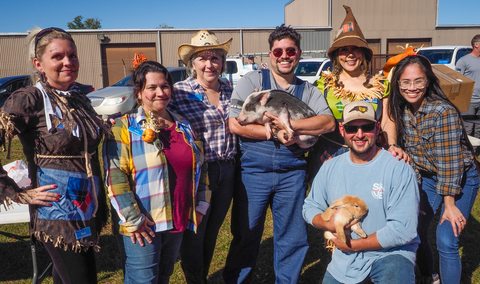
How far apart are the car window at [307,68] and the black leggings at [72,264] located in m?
11.1

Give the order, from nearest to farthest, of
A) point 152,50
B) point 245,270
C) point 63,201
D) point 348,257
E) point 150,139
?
1. point 63,201
2. point 150,139
3. point 348,257
4. point 245,270
5. point 152,50

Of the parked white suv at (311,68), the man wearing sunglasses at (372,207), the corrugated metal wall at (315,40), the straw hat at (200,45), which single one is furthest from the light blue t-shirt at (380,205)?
the corrugated metal wall at (315,40)

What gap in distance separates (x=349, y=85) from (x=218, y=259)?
2247 mm

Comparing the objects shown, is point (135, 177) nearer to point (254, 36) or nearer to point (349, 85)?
point (349, 85)

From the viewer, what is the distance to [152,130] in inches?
85.9

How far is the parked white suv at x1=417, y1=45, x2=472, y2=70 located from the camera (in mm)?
11812

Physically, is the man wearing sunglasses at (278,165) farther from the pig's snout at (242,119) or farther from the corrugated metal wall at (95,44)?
the corrugated metal wall at (95,44)

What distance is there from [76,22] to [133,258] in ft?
182

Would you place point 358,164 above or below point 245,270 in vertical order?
above

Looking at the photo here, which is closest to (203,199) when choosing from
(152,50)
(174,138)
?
(174,138)

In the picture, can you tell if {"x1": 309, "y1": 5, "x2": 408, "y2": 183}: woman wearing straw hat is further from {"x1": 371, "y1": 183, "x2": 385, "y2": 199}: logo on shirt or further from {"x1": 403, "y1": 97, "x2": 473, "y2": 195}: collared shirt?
{"x1": 371, "y1": 183, "x2": 385, "y2": 199}: logo on shirt

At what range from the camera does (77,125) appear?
205 cm

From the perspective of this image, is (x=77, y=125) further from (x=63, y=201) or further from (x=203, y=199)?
(x=203, y=199)

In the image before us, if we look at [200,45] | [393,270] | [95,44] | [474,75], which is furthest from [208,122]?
[95,44]
